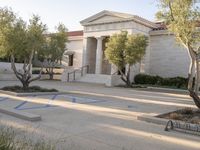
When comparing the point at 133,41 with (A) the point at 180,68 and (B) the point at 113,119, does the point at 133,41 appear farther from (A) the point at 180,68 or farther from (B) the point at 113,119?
(B) the point at 113,119

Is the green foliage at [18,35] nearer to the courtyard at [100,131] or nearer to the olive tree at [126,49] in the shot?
the courtyard at [100,131]

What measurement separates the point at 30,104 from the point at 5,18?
6.82m

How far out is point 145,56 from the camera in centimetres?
3084

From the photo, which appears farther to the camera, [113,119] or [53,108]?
[53,108]

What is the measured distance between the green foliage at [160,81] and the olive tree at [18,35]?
14.1m

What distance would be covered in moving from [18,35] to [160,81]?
15479 millimetres

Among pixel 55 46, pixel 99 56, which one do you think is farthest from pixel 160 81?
pixel 55 46

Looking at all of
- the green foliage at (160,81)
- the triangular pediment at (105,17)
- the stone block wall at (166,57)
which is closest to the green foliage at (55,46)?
the triangular pediment at (105,17)

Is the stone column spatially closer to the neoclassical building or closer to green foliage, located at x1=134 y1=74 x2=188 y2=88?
the neoclassical building

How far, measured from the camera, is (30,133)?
727 centimetres

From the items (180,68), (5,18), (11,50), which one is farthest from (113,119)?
(180,68)

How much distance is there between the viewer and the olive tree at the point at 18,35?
53.3 ft

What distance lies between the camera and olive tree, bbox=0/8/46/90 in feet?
53.3

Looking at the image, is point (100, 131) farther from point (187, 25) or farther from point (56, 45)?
point (56, 45)
